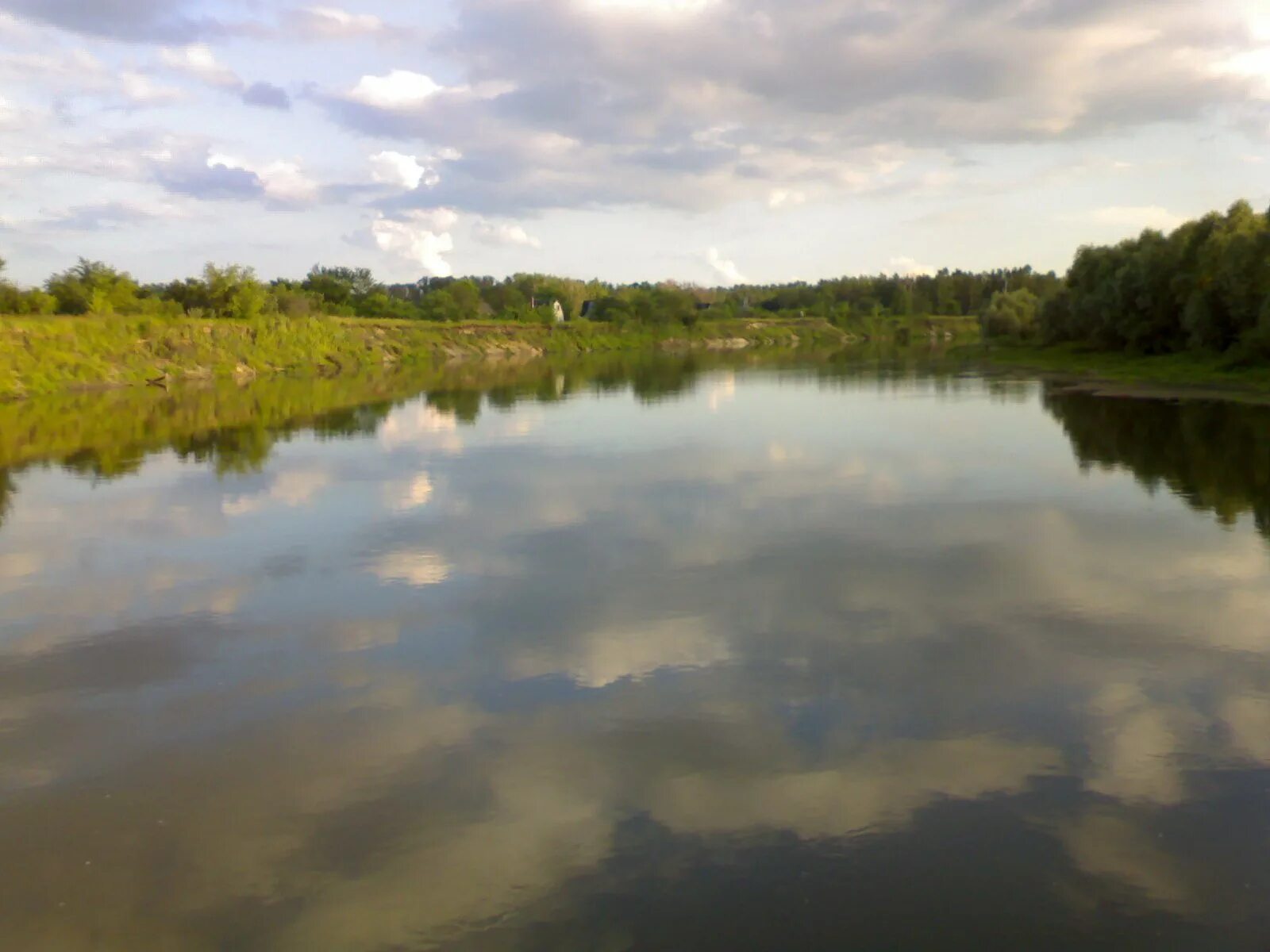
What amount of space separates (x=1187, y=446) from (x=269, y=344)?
222 feet

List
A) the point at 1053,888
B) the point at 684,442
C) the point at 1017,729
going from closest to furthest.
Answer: the point at 1053,888
the point at 1017,729
the point at 684,442

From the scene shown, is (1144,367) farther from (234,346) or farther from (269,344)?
(269,344)

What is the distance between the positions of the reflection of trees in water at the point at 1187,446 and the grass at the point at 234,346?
49.4 m

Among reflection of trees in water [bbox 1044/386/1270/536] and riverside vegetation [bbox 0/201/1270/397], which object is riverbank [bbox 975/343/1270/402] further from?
Answer: reflection of trees in water [bbox 1044/386/1270/536]

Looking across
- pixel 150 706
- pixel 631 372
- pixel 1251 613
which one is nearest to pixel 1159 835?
pixel 1251 613

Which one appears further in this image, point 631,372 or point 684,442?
point 631,372

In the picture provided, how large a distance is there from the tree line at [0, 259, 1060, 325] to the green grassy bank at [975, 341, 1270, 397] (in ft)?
22.1

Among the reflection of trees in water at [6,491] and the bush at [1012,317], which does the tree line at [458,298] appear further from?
the reflection of trees in water at [6,491]

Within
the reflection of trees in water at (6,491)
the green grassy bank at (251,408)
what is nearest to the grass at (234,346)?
the green grassy bank at (251,408)

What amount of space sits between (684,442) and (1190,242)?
38.7m

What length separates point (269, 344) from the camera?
75.5 metres

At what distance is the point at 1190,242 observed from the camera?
168ft

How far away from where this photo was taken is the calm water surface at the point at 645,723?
20.4 feet

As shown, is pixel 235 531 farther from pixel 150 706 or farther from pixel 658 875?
pixel 658 875
